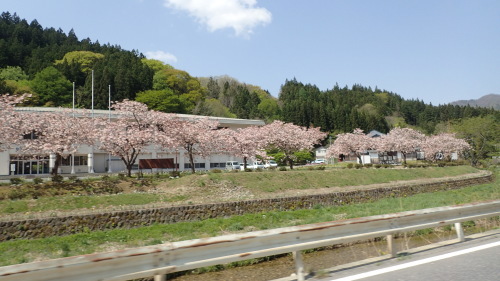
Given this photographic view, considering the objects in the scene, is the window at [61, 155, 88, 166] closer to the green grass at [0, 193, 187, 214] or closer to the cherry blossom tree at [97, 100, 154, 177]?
the cherry blossom tree at [97, 100, 154, 177]

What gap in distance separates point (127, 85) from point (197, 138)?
46589 millimetres

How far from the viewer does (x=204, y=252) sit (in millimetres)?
4656

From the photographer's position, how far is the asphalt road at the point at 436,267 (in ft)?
16.7

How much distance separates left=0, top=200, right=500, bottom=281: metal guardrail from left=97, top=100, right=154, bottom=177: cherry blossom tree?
78.5 ft

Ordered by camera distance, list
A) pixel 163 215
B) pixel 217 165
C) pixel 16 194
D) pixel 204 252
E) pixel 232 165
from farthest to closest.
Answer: pixel 217 165, pixel 232 165, pixel 16 194, pixel 163 215, pixel 204 252

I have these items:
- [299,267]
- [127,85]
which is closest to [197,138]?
[299,267]

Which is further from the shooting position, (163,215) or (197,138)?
(197,138)

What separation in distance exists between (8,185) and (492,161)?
68.7 metres

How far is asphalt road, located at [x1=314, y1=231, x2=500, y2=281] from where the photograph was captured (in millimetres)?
5086

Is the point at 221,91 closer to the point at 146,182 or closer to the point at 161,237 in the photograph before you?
the point at 146,182

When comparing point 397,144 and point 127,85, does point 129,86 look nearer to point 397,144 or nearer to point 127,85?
point 127,85

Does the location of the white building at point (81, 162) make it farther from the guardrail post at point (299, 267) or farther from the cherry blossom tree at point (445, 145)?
the cherry blossom tree at point (445, 145)

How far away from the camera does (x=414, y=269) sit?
5480mm

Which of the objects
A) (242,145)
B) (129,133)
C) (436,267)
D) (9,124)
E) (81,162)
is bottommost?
(436,267)
